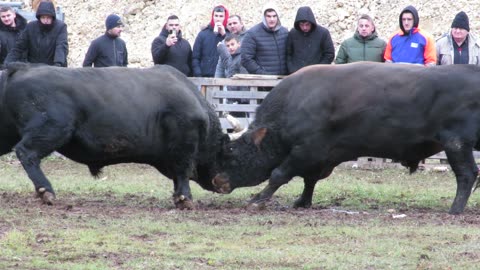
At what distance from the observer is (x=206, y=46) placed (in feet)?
65.9

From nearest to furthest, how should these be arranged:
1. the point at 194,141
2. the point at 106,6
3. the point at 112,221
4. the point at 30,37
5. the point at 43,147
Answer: the point at 112,221 < the point at 43,147 < the point at 194,141 < the point at 30,37 < the point at 106,6

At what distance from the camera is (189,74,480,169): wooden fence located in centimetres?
1919

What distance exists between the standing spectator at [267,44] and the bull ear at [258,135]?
14.1ft

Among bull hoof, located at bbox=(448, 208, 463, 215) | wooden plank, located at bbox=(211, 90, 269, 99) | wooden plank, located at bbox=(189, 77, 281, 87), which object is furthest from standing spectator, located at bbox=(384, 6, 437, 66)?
bull hoof, located at bbox=(448, 208, 463, 215)

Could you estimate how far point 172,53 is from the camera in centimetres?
1991

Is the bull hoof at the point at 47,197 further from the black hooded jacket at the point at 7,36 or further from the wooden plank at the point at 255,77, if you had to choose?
the black hooded jacket at the point at 7,36

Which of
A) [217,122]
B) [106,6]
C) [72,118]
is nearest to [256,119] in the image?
[217,122]

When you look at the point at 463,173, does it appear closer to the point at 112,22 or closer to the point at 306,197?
the point at 306,197

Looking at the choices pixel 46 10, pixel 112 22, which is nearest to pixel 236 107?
pixel 112 22

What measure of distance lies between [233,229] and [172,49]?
8.30 metres

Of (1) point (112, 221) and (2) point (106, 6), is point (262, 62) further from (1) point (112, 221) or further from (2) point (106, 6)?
(2) point (106, 6)

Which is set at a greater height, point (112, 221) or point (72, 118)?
point (72, 118)

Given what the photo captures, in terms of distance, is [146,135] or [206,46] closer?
[146,135]

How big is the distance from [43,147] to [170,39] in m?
6.51
